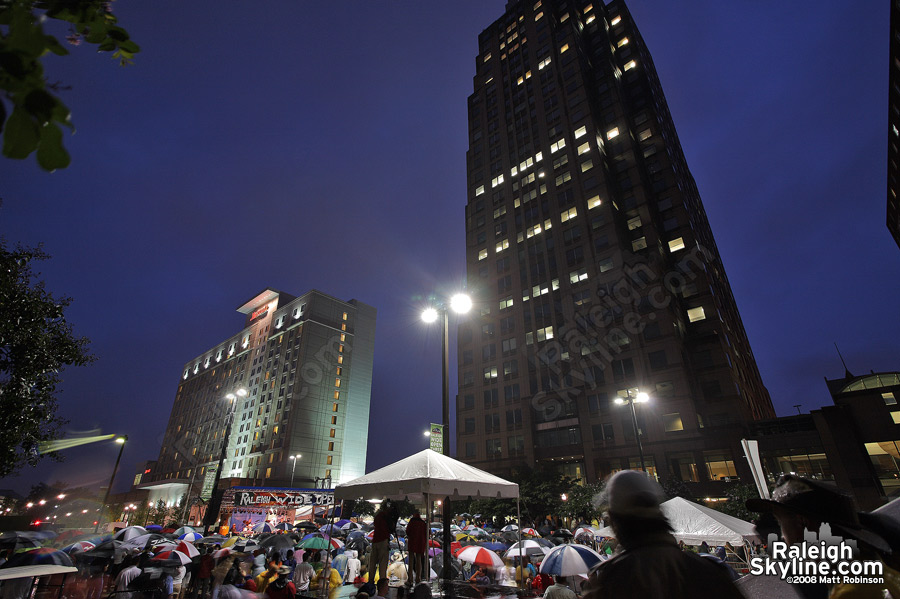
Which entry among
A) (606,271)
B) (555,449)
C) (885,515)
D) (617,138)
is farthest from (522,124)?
(885,515)

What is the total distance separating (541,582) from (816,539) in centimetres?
1043

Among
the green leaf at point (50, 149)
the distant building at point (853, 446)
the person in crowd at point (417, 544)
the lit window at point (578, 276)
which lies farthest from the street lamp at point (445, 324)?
the lit window at point (578, 276)

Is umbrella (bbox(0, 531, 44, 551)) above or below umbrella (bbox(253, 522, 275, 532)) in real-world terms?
above

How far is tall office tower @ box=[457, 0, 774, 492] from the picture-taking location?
1912 inches

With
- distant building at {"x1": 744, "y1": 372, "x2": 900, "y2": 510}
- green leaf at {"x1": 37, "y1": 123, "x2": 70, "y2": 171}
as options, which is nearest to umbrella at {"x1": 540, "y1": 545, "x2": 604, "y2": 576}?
green leaf at {"x1": 37, "y1": 123, "x2": 70, "y2": 171}

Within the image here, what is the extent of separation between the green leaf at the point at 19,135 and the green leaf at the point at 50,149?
51 mm

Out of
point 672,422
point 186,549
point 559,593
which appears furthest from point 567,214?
point 559,593

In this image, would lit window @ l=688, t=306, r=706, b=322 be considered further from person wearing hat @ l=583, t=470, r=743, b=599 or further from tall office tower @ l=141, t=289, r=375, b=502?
tall office tower @ l=141, t=289, r=375, b=502

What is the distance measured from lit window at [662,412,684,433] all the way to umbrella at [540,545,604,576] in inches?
1720

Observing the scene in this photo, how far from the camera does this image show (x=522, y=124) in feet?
258

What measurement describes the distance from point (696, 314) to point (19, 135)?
216 ft

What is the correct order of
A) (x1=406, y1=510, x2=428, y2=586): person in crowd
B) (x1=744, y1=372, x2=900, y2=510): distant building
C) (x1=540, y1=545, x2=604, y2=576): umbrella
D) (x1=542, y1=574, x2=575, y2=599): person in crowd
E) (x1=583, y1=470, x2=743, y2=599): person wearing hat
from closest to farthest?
1. (x1=583, y1=470, x2=743, y2=599): person wearing hat
2. (x1=542, y1=574, x2=575, y2=599): person in crowd
3. (x1=540, y1=545, x2=604, y2=576): umbrella
4. (x1=406, y1=510, x2=428, y2=586): person in crowd
5. (x1=744, y1=372, x2=900, y2=510): distant building

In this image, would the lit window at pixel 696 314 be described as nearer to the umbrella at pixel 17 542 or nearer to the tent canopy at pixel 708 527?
the tent canopy at pixel 708 527

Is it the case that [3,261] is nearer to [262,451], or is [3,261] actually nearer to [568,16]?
[262,451]
